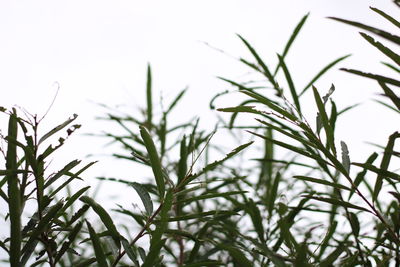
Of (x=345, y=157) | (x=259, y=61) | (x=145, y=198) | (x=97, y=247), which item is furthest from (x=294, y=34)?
(x=97, y=247)

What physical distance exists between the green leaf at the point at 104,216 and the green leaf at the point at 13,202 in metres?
0.07

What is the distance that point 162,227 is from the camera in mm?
557

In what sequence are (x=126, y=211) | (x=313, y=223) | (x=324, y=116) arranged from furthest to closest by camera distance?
(x=313, y=223) → (x=126, y=211) → (x=324, y=116)

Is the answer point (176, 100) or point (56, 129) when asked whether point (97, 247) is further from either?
point (176, 100)

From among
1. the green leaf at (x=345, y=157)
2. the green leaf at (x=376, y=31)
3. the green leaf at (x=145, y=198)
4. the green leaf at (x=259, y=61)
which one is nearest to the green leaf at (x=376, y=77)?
the green leaf at (x=376, y=31)

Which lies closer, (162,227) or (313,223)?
(162,227)

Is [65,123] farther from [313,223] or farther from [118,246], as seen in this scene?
[313,223]

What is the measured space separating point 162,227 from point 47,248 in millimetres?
141

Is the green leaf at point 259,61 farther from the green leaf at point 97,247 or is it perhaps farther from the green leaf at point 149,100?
the green leaf at point 97,247

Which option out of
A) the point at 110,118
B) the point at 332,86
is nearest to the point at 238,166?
the point at 110,118

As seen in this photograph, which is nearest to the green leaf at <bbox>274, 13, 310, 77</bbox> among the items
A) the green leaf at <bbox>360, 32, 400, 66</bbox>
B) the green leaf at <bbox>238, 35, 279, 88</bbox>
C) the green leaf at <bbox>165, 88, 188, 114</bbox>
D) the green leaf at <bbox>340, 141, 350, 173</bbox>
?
the green leaf at <bbox>238, 35, 279, 88</bbox>

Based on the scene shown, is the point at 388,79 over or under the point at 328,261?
over

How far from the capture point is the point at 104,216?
1.90ft

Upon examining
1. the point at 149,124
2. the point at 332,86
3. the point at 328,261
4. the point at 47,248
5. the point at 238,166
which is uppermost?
the point at 149,124
